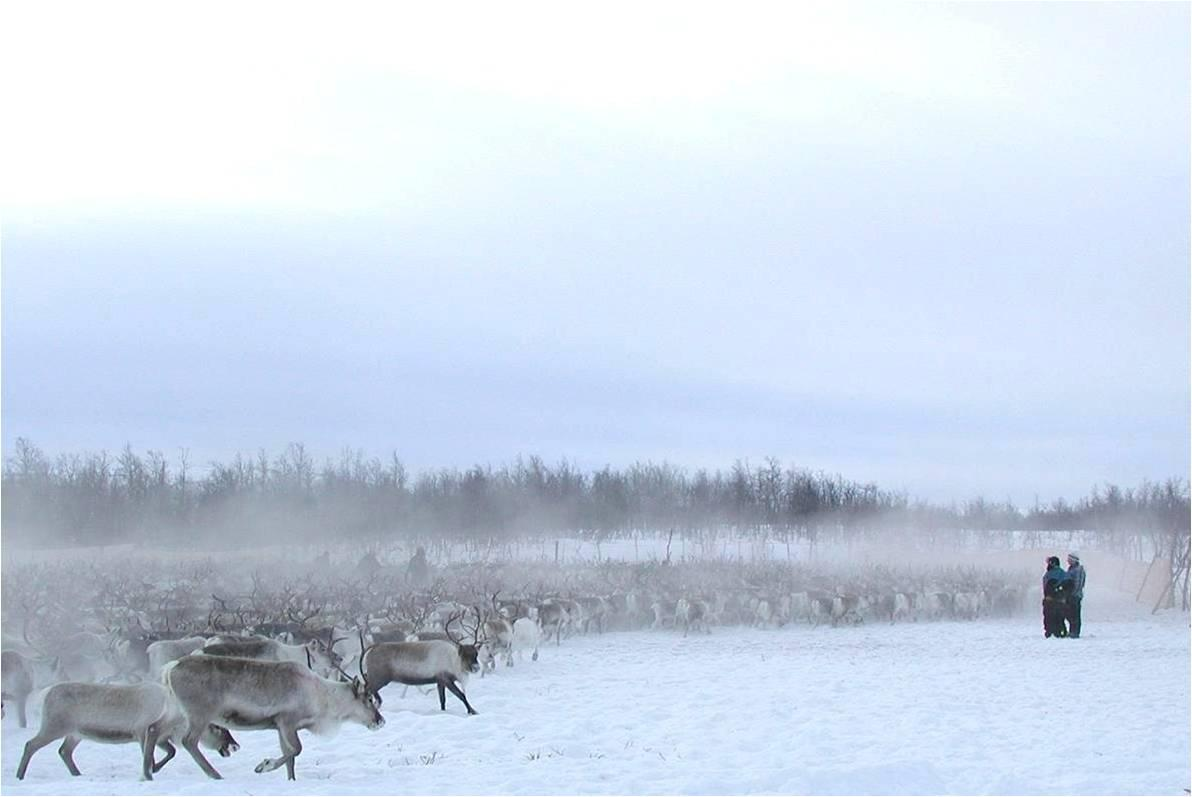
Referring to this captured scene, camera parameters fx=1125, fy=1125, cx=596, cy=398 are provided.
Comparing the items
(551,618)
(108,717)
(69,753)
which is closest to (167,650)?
(69,753)

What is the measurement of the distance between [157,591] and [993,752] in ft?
61.7

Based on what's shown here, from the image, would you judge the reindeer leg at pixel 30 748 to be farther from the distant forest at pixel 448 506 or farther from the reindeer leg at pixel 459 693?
the distant forest at pixel 448 506

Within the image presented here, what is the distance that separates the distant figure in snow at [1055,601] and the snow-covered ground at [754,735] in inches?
116

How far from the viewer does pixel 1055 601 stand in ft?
71.3

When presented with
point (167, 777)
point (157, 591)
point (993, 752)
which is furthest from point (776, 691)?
point (157, 591)

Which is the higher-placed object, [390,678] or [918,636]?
[390,678]

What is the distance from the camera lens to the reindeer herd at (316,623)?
28.6 feet

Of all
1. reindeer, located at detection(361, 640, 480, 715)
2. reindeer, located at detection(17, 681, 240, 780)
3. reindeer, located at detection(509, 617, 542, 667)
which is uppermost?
reindeer, located at detection(17, 681, 240, 780)

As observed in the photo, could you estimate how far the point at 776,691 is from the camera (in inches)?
549

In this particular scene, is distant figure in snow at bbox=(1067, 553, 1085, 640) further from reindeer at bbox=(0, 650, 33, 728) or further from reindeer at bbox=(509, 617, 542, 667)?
reindeer at bbox=(0, 650, 33, 728)

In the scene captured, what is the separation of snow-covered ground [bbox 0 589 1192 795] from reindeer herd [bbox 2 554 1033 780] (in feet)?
1.34

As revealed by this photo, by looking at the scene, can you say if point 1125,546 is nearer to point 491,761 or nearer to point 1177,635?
point 1177,635

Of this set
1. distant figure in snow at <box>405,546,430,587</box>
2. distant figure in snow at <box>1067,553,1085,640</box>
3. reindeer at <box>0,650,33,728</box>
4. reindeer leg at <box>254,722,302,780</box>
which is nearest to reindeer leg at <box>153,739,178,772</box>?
reindeer leg at <box>254,722,302,780</box>

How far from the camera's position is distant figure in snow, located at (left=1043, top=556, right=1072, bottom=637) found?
70.9 feet
